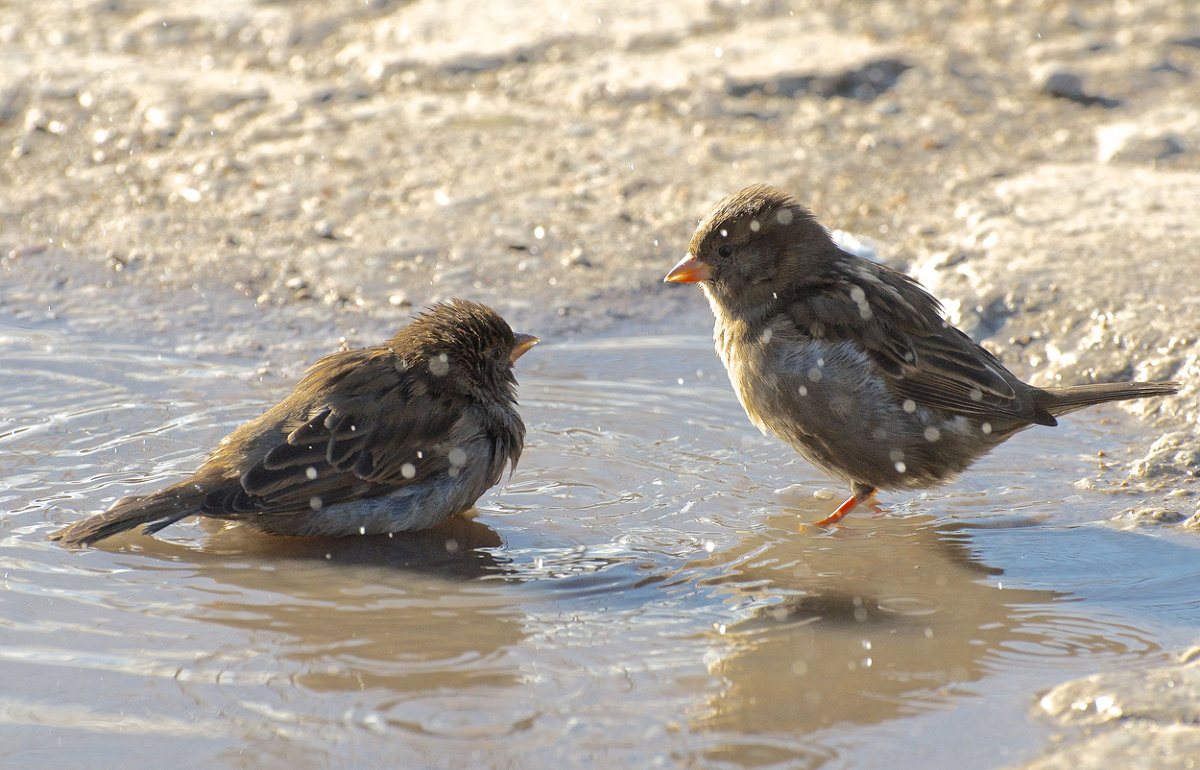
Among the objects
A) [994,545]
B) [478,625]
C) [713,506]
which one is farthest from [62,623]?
[994,545]

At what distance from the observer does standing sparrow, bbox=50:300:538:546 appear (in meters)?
4.99

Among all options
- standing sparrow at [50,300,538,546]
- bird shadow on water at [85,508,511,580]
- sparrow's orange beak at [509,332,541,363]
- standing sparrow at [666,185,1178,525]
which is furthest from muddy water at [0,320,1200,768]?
sparrow's orange beak at [509,332,541,363]

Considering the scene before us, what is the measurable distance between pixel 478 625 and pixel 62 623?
4.10 feet

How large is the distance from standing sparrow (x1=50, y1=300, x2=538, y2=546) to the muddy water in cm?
14

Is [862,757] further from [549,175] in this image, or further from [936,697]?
[549,175]

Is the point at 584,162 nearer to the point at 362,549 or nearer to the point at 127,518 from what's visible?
the point at 362,549

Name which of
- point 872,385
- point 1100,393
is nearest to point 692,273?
point 872,385

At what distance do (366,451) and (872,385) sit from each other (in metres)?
1.89

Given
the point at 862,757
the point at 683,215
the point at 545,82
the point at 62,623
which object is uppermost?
the point at 545,82

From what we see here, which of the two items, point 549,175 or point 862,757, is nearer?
point 862,757

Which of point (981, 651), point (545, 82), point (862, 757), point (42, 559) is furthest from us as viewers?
point (545, 82)

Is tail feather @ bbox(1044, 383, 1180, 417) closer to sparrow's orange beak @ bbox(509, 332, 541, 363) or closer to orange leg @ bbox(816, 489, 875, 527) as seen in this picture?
orange leg @ bbox(816, 489, 875, 527)

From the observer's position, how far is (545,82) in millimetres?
9633

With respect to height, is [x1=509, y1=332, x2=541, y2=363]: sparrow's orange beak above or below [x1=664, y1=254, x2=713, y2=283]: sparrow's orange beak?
below
